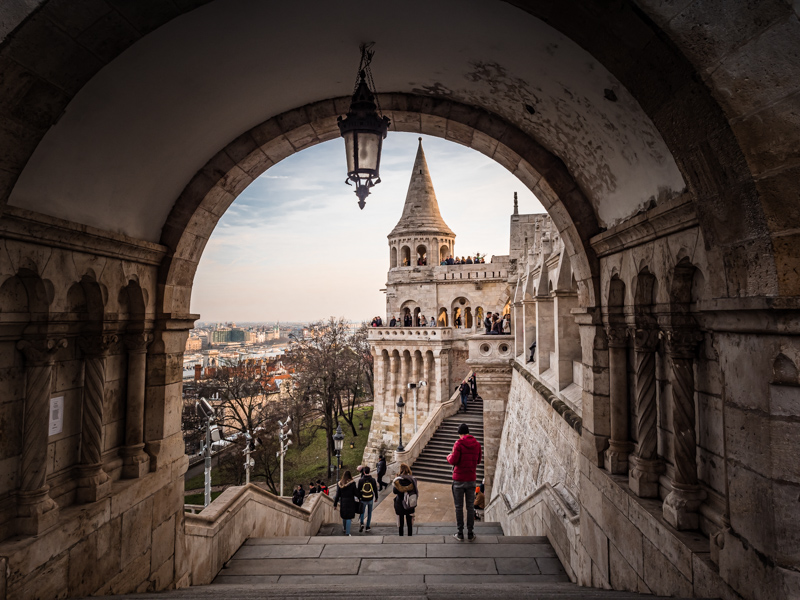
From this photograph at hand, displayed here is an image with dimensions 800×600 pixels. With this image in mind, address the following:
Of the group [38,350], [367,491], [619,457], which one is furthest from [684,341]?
[367,491]

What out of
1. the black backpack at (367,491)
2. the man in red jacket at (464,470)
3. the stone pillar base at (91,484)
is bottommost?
the black backpack at (367,491)

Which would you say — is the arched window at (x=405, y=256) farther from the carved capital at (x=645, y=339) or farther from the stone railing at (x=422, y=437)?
the carved capital at (x=645, y=339)

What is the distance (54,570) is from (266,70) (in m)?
4.06

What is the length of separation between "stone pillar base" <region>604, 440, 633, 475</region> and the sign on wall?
4578mm

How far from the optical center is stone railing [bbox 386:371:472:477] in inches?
733

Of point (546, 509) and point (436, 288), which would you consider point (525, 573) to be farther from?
point (436, 288)

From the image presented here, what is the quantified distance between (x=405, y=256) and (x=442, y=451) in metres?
20.8

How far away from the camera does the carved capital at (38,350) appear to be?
10.7ft

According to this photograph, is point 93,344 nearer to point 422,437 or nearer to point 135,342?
point 135,342

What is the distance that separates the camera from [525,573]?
495 centimetres

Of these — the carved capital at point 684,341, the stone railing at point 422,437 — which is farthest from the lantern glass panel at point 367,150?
the stone railing at point 422,437

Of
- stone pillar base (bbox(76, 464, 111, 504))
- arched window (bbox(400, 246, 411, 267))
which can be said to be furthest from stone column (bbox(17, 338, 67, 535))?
arched window (bbox(400, 246, 411, 267))

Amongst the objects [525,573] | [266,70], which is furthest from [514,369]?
[266,70]

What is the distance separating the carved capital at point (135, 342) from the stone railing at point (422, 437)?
14133 mm
